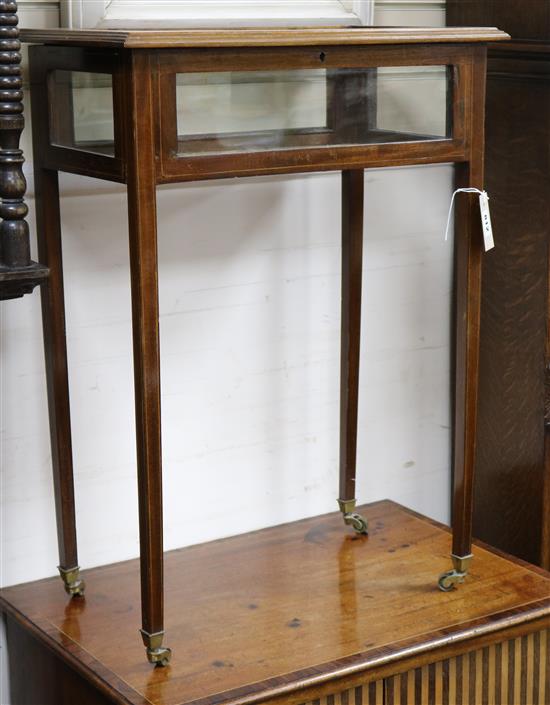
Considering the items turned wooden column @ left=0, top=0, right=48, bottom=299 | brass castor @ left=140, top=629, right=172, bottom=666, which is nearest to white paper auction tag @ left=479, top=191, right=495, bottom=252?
turned wooden column @ left=0, top=0, right=48, bottom=299

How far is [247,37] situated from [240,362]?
0.83 metres

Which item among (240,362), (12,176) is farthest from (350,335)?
(12,176)

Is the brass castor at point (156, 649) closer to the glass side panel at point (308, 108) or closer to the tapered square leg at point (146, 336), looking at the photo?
the tapered square leg at point (146, 336)

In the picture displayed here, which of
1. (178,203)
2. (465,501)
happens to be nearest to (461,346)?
(465,501)

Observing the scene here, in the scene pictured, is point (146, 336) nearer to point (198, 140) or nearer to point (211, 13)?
point (198, 140)

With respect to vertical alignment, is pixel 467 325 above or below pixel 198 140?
below

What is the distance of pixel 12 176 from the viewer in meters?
1.64

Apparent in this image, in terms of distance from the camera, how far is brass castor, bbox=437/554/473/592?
201 centimetres

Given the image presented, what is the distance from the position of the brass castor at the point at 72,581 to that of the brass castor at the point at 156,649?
0.30m

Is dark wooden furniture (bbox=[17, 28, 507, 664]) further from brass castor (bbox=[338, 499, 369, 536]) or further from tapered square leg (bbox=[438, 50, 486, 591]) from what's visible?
brass castor (bbox=[338, 499, 369, 536])

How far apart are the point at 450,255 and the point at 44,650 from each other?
4.02 ft

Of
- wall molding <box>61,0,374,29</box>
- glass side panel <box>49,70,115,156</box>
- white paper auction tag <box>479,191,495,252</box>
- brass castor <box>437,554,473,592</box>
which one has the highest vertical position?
wall molding <box>61,0,374,29</box>

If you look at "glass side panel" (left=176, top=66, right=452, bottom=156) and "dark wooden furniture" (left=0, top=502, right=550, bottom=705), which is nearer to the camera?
"glass side panel" (left=176, top=66, right=452, bottom=156)

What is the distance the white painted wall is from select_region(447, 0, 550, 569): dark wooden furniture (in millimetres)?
172
